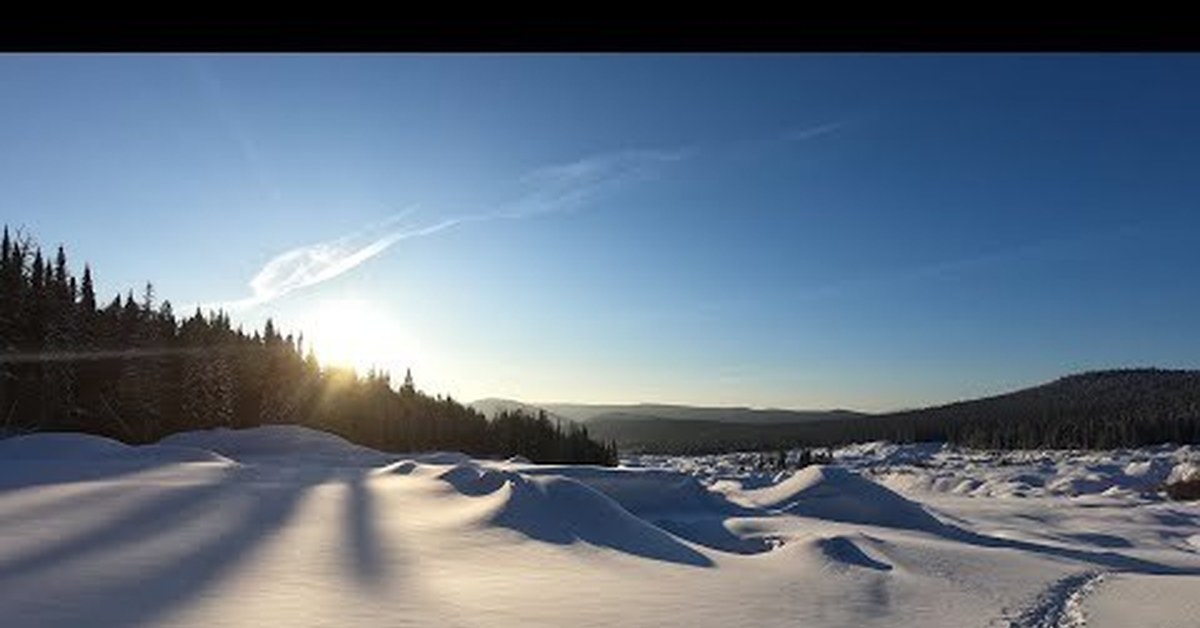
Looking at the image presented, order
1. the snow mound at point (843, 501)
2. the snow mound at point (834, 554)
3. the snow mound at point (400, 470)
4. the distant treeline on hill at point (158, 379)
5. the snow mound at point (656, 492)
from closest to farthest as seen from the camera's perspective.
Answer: the snow mound at point (834, 554) < the snow mound at point (400, 470) < the snow mound at point (656, 492) < the snow mound at point (843, 501) < the distant treeline on hill at point (158, 379)

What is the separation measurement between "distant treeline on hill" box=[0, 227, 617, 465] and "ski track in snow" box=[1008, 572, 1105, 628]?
169ft

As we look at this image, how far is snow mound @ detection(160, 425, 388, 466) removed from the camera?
55.3 meters

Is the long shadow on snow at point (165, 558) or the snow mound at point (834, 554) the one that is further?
the snow mound at point (834, 554)

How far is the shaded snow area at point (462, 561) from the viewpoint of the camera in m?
11.8

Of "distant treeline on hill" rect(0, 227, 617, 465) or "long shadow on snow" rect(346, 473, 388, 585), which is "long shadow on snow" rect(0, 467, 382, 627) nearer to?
"long shadow on snow" rect(346, 473, 388, 585)

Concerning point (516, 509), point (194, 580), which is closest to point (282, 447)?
point (516, 509)

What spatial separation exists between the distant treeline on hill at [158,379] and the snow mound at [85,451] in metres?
17.1

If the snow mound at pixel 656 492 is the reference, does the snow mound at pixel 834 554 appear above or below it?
below

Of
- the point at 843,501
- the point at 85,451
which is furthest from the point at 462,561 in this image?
the point at 843,501

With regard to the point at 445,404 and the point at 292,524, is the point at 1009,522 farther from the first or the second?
the point at 445,404

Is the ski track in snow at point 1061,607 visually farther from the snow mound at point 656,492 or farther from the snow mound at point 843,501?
the snow mound at point 843,501

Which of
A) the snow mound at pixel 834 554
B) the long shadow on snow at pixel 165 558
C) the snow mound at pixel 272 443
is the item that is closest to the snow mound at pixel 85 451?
the long shadow on snow at pixel 165 558

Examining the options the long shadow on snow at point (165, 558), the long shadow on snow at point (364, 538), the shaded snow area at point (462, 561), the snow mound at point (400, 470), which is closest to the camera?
the long shadow on snow at point (165, 558)
